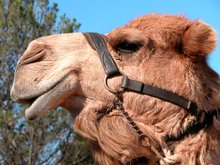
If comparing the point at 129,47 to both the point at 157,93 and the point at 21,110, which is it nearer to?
the point at 157,93

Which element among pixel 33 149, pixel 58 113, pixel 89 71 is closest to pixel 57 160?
pixel 33 149

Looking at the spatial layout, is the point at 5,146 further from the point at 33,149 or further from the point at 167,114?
the point at 167,114

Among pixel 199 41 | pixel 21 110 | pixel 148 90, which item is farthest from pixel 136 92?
pixel 21 110

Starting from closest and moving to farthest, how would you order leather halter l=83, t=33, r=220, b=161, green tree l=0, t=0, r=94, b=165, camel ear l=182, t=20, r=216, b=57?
leather halter l=83, t=33, r=220, b=161
camel ear l=182, t=20, r=216, b=57
green tree l=0, t=0, r=94, b=165

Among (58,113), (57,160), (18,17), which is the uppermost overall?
(18,17)

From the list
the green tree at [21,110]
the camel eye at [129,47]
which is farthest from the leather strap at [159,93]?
the green tree at [21,110]

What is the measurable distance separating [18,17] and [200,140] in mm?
13201

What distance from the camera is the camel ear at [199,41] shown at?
10.2ft

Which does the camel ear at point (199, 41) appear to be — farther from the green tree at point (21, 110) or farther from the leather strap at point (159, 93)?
the green tree at point (21, 110)

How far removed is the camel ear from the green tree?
39.5ft

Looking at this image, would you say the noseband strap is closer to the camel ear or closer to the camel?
the camel

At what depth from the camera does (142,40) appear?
3.18 metres

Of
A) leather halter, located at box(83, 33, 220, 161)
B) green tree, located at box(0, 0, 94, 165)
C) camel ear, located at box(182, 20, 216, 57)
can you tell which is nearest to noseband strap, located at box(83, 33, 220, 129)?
leather halter, located at box(83, 33, 220, 161)

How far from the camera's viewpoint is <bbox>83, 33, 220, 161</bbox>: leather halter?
2.97 meters
